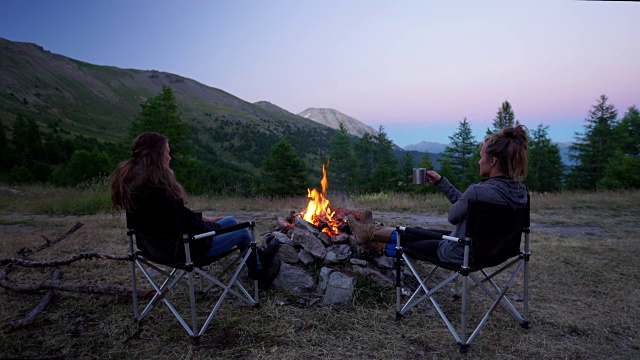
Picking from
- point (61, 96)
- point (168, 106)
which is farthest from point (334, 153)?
point (61, 96)

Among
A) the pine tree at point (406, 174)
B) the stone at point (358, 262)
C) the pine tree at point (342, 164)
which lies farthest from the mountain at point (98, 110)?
the stone at point (358, 262)

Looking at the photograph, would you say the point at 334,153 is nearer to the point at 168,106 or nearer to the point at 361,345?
the point at 168,106

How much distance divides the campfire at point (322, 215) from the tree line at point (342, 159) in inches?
620

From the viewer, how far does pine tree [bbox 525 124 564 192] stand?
4406cm

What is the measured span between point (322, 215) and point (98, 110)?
356ft

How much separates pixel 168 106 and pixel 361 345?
2724 centimetres

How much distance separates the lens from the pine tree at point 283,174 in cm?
3303

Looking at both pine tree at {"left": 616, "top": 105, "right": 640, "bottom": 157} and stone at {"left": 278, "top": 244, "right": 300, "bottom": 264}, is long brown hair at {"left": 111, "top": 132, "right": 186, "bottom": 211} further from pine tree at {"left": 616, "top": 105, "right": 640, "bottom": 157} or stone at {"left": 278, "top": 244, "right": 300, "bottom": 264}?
pine tree at {"left": 616, "top": 105, "right": 640, "bottom": 157}

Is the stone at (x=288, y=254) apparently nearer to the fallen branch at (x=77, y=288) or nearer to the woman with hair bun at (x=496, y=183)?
the fallen branch at (x=77, y=288)

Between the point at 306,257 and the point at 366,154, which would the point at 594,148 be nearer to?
the point at 366,154

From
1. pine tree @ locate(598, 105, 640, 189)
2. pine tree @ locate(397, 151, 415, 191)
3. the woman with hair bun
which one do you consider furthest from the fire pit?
pine tree @ locate(397, 151, 415, 191)

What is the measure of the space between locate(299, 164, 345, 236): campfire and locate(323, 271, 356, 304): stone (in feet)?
2.30

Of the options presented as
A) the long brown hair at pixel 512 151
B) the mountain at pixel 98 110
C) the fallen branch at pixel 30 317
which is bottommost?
the fallen branch at pixel 30 317

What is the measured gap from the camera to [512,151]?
298cm
